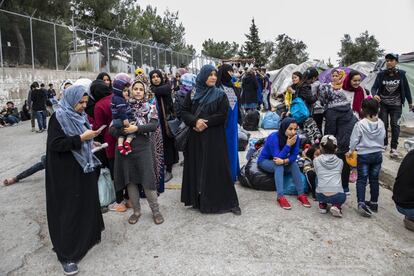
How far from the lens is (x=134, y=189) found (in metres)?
3.73

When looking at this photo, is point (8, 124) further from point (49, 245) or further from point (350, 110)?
point (350, 110)

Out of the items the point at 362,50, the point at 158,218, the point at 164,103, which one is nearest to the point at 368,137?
the point at 158,218

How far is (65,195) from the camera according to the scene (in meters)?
2.85

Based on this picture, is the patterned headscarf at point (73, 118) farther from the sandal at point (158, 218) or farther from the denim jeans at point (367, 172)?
the denim jeans at point (367, 172)

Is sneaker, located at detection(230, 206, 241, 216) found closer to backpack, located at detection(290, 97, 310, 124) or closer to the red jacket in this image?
the red jacket

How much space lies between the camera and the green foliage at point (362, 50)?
3444cm

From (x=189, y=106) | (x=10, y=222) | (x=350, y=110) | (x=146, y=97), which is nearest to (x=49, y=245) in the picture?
(x=10, y=222)

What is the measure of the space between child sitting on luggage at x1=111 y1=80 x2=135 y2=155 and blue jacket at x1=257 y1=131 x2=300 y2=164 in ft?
6.23

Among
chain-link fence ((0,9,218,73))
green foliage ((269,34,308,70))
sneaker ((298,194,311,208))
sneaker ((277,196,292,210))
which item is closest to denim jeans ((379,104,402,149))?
sneaker ((298,194,311,208))

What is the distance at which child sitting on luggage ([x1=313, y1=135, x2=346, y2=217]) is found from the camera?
12.6 feet

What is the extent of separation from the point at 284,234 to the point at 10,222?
3147 millimetres

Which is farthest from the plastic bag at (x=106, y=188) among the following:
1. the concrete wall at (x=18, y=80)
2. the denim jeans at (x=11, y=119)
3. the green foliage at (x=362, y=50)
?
the green foliage at (x=362, y=50)

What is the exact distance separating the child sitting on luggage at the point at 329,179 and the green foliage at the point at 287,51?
141 feet

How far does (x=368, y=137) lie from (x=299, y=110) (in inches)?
56.0
